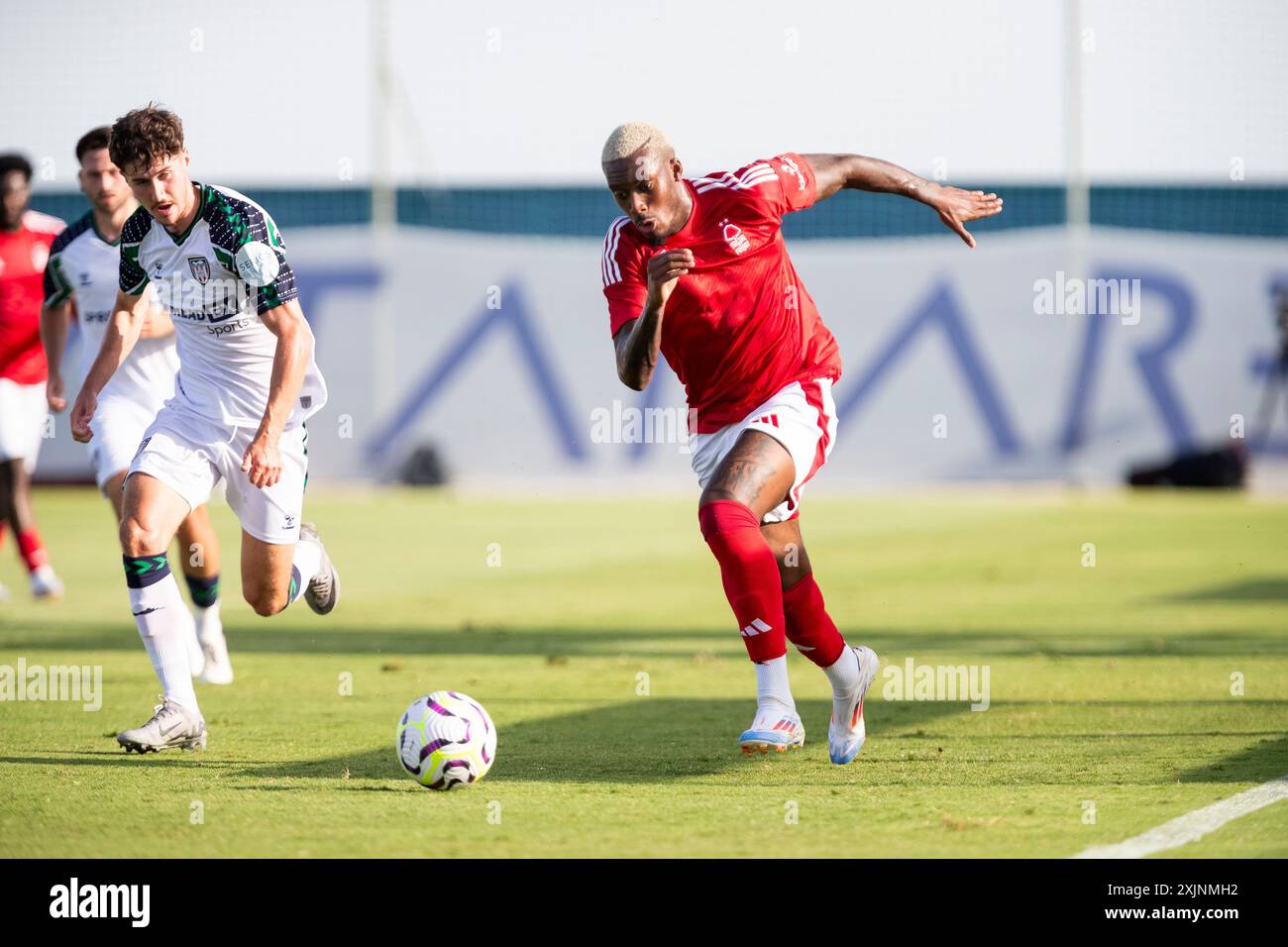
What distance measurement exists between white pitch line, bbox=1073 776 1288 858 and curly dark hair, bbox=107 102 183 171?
13.4ft

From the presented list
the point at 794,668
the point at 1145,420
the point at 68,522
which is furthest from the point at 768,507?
the point at 1145,420

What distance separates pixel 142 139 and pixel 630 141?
181cm

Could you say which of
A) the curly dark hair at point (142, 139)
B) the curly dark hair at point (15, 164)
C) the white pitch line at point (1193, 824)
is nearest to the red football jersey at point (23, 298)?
the curly dark hair at point (15, 164)

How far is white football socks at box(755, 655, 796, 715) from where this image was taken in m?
6.19

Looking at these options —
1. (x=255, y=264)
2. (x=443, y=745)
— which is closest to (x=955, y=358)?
(x=255, y=264)

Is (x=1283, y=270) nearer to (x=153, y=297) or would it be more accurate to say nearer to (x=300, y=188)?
(x=300, y=188)

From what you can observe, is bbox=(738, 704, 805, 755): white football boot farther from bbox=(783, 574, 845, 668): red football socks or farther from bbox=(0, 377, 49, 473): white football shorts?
bbox=(0, 377, 49, 473): white football shorts

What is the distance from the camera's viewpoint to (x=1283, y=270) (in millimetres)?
27625

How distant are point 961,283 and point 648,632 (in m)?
18.2

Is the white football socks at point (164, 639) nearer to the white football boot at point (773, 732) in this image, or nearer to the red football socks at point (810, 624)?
the white football boot at point (773, 732)

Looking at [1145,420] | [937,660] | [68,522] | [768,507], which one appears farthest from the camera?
[1145,420]

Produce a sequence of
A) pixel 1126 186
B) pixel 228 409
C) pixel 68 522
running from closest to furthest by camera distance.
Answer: pixel 228 409 < pixel 68 522 < pixel 1126 186

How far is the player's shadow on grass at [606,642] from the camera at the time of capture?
10.0 m

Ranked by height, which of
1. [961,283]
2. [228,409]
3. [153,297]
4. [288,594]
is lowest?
[288,594]
